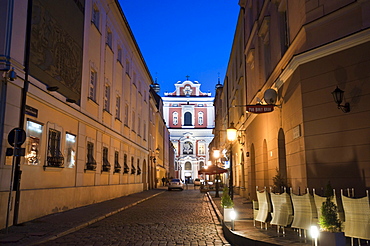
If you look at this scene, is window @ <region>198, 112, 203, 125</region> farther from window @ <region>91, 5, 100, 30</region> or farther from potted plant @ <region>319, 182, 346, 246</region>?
potted plant @ <region>319, 182, 346, 246</region>

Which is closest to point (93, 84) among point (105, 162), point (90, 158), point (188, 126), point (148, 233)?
point (90, 158)

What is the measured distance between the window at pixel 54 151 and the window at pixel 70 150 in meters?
1.01

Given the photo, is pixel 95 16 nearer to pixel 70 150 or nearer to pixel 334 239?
pixel 70 150

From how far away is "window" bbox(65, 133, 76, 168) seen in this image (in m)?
16.0

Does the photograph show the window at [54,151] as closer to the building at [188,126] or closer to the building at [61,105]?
the building at [61,105]

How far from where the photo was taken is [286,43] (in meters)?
13.2

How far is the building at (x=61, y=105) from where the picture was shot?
11016 mm

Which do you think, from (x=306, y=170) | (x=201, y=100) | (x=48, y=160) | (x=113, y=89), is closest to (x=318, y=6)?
(x=306, y=170)

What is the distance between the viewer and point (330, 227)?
6.32 meters

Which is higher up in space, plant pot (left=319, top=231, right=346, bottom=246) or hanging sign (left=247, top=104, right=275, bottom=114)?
hanging sign (left=247, top=104, right=275, bottom=114)

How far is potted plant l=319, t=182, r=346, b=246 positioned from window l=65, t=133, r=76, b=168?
1203 cm

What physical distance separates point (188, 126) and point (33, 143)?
8133 cm

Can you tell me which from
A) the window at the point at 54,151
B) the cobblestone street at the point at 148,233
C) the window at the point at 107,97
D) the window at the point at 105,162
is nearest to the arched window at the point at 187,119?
the window at the point at 107,97

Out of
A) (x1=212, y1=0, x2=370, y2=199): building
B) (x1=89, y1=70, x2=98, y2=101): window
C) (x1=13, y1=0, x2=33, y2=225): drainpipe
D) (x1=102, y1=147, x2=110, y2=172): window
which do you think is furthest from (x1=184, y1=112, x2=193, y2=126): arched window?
(x1=13, y1=0, x2=33, y2=225): drainpipe
